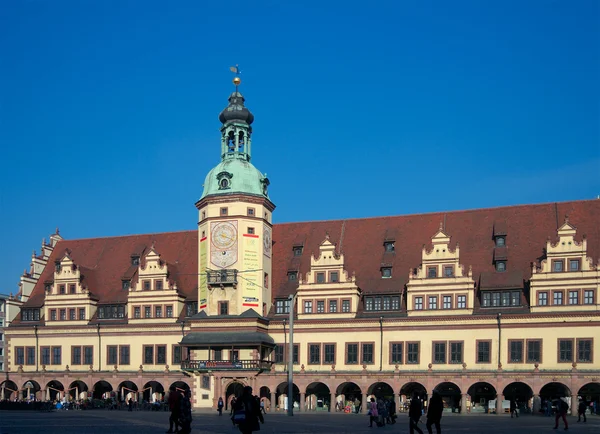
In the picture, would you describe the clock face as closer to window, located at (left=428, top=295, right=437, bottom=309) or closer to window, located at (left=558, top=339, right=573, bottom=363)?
window, located at (left=428, top=295, right=437, bottom=309)

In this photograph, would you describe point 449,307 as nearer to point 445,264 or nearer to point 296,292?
point 445,264

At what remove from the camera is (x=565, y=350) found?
64312 mm

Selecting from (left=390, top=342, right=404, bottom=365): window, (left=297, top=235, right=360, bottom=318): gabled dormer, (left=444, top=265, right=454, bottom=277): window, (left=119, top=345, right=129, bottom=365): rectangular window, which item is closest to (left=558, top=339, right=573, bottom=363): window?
(left=444, top=265, right=454, bottom=277): window

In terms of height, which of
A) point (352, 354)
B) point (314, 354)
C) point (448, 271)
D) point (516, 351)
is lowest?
point (314, 354)

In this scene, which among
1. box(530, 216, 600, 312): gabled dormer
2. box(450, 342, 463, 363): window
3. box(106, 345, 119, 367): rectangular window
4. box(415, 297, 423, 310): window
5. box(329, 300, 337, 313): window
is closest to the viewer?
box(530, 216, 600, 312): gabled dormer

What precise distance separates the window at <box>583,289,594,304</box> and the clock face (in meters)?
27.2

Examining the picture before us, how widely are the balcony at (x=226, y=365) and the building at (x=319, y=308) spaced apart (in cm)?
16

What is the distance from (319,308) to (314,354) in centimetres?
368

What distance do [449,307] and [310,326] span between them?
1119 centimetres

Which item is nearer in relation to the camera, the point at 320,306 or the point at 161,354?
the point at 320,306

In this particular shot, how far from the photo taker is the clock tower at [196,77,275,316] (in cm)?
7275

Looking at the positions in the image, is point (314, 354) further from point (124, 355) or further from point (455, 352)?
point (124, 355)

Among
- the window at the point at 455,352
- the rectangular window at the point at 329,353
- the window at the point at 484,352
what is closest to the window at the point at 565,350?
the window at the point at 484,352

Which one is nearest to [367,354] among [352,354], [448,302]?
[352,354]
